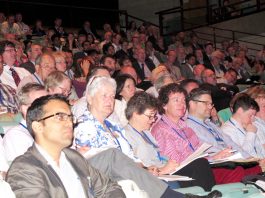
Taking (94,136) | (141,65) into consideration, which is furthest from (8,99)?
(141,65)

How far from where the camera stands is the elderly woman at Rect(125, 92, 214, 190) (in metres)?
3.61

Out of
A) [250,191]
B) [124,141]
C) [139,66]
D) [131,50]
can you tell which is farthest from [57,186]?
[131,50]

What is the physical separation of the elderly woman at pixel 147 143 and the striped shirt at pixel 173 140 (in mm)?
58

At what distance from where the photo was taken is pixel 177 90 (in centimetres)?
419

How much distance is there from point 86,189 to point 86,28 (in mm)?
9691

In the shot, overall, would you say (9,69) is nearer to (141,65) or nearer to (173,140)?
(173,140)

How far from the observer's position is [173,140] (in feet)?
13.1

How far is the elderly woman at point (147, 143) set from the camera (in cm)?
361

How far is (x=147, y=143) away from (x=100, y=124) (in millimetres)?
486

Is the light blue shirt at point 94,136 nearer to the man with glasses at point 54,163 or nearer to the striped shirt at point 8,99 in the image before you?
the man with glasses at point 54,163

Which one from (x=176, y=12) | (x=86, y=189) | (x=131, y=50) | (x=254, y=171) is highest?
(x=176, y=12)

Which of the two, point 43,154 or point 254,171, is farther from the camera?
point 254,171

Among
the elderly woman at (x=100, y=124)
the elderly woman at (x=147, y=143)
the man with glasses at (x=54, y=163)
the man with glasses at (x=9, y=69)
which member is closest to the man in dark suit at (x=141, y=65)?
the man with glasses at (x=9, y=69)

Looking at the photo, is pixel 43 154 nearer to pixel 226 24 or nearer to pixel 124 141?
pixel 124 141
